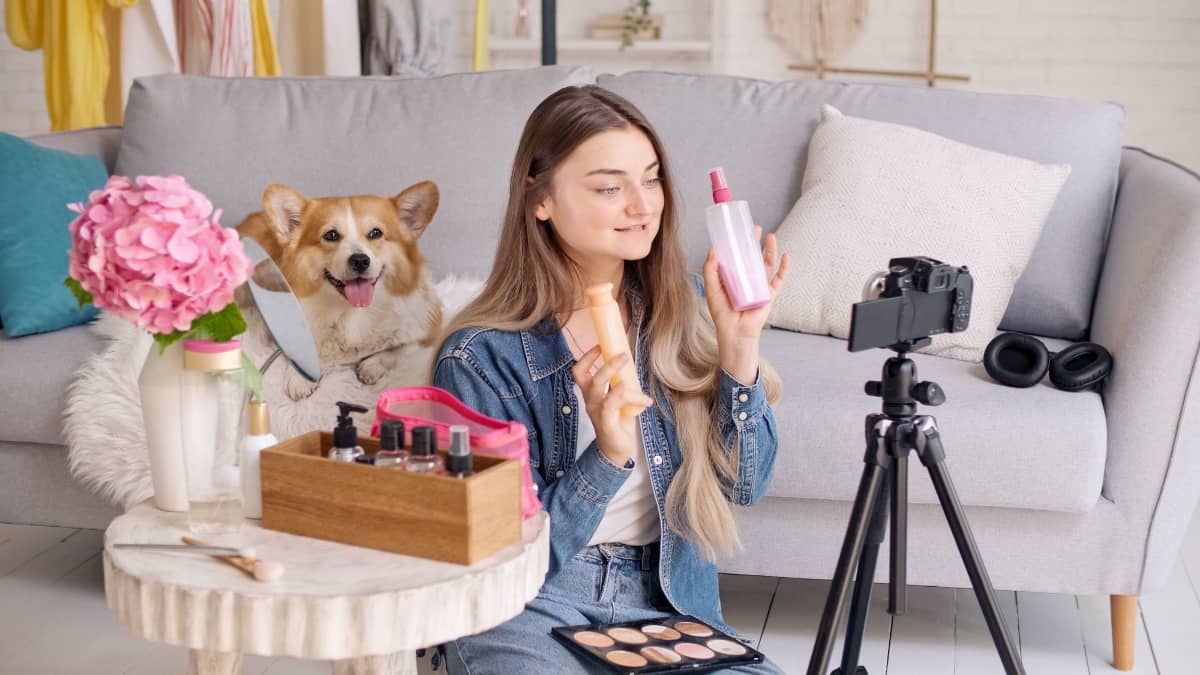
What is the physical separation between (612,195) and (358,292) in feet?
2.95

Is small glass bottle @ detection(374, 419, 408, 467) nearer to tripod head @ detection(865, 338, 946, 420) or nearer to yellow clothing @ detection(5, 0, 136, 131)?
tripod head @ detection(865, 338, 946, 420)

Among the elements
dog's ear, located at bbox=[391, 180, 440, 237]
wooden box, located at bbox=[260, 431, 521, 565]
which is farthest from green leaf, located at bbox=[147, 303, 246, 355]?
dog's ear, located at bbox=[391, 180, 440, 237]

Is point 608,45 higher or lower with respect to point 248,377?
higher

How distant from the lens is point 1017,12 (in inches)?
188

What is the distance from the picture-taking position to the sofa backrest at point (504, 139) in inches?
96.0

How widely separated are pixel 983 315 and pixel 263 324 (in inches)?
53.5

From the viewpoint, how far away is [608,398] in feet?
Answer: 4.33

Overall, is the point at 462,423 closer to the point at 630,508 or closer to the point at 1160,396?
the point at 630,508

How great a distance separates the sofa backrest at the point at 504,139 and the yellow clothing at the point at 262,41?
70 centimetres

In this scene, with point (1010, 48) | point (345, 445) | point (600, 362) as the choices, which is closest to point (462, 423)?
point (345, 445)

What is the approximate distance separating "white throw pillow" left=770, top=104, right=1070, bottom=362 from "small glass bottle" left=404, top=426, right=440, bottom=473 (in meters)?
1.34

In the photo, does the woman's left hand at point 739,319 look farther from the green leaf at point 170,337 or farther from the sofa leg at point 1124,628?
the sofa leg at point 1124,628

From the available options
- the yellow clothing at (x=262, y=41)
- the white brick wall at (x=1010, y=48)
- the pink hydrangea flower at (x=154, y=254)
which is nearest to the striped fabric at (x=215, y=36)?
Answer: the yellow clothing at (x=262, y=41)

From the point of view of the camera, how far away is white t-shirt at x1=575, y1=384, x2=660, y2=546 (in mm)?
1604
